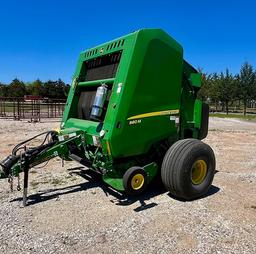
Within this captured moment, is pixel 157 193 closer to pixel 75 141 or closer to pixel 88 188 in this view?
pixel 88 188

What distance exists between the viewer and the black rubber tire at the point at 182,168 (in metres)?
5.23

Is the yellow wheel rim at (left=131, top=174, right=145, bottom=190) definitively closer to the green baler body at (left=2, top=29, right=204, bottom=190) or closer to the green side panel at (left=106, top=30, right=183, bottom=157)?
the green baler body at (left=2, top=29, right=204, bottom=190)

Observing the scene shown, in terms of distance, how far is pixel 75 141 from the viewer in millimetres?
5559

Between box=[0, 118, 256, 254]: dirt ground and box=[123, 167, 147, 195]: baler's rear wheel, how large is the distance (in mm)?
285

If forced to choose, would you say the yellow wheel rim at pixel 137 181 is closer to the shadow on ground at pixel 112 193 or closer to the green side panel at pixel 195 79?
the shadow on ground at pixel 112 193

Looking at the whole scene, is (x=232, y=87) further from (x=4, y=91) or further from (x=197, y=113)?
(x=4, y=91)

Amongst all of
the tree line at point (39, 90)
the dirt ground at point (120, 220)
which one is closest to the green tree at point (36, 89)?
the tree line at point (39, 90)

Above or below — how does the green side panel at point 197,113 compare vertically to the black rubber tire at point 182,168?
above

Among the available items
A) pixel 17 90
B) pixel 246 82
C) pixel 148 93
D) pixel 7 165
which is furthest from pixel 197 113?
pixel 17 90

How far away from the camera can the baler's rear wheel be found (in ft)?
16.3

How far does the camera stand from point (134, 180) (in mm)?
5059

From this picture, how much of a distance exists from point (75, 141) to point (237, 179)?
11.4 feet

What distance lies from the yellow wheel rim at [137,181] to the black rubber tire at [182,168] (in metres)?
0.41

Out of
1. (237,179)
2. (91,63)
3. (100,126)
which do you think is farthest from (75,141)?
(237,179)
